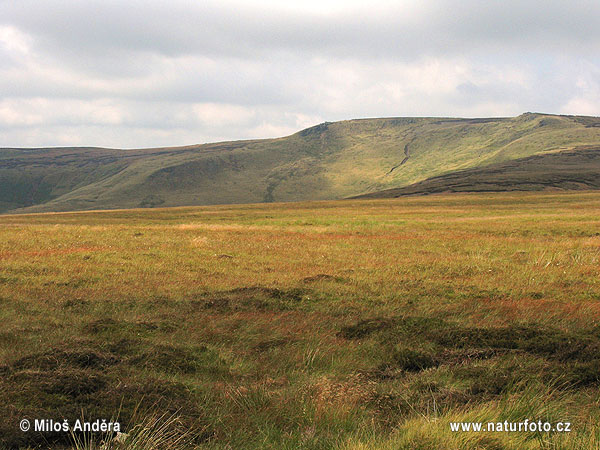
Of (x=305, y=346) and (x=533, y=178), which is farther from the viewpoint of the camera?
(x=533, y=178)

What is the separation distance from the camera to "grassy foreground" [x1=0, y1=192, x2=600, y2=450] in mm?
6070

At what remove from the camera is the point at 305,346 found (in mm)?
9922

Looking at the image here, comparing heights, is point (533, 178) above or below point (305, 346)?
above

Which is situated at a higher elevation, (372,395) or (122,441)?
(122,441)

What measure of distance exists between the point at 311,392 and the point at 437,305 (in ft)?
24.7

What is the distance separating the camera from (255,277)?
17.7 meters

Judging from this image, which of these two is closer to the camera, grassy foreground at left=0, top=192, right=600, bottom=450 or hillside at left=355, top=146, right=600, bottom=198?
grassy foreground at left=0, top=192, right=600, bottom=450

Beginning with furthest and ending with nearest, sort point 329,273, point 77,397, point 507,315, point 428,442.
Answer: point 329,273, point 507,315, point 77,397, point 428,442

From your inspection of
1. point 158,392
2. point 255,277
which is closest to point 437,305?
point 255,277

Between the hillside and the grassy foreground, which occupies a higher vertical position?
the hillside

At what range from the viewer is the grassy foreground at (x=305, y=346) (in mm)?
6070

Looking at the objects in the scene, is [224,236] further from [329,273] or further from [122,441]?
[122,441]

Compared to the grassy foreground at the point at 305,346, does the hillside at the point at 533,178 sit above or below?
above

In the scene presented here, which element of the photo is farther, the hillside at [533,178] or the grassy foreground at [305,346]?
the hillside at [533,178]
